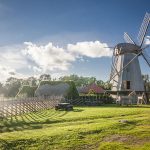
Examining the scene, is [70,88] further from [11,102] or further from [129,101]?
[11,102]

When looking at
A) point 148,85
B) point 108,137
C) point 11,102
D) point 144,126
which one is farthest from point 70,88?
point 108,137

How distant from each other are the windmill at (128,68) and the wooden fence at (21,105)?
1873 cm

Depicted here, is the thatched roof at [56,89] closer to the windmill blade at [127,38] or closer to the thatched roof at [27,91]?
the thatched roof at [27,91]

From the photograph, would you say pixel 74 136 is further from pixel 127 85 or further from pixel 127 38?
pixel 127 38

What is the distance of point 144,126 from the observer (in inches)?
1004

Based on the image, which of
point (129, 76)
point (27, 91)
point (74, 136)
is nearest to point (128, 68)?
point (129, 76)

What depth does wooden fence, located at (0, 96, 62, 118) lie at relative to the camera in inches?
1173

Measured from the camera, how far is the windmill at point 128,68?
61.0 metres

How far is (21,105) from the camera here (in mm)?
33938

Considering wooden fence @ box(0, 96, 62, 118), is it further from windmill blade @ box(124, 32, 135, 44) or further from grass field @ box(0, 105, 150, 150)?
windmill blade @ box(124, 32, 135, 44)

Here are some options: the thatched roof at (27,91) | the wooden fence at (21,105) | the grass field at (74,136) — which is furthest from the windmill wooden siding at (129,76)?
the grass field at (74,136)

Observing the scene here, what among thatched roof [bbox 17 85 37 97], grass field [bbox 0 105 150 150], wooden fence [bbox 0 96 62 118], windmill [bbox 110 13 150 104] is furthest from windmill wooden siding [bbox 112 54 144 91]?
grass field [bbox 0 105 150 150]

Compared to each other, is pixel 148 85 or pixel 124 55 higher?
pixel 124 55

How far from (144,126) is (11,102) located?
13361 millimetres
